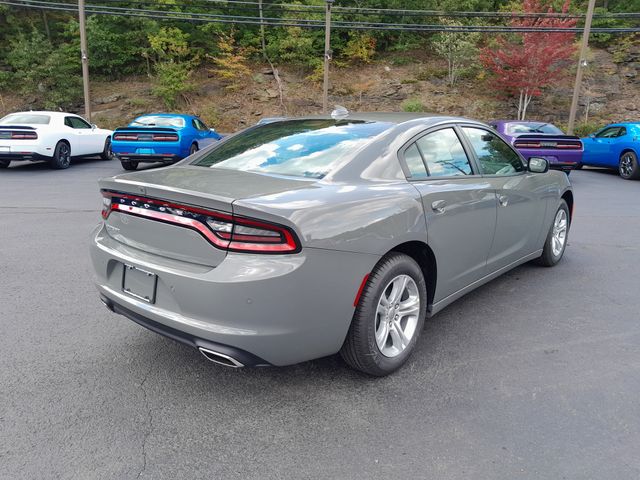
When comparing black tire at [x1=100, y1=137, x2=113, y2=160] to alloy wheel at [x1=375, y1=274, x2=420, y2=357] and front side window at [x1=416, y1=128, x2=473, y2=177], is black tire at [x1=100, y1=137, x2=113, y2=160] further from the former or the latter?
alloy wheel at [x1=375, y1=274, x2=420, y2=357]

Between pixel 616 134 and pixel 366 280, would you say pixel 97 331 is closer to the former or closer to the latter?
pixel 366 280

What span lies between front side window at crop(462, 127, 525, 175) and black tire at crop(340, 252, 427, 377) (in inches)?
53.7

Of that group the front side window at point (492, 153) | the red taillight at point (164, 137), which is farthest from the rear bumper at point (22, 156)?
the front side window at point (492, 153)

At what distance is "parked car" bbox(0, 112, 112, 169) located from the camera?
37.4ft

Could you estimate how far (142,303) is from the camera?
8.36 feet

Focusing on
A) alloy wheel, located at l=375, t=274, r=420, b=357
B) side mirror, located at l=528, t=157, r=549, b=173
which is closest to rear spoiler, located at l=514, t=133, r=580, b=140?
side mirror, located at l=528, t=157, r=549, b=173

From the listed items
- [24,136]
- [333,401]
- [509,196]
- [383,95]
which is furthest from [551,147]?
[383,95]

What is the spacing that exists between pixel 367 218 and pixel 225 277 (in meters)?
0.82

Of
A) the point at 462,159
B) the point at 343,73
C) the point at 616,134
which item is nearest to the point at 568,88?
the point at 343,73

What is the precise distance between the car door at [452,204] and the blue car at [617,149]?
36.7 feet

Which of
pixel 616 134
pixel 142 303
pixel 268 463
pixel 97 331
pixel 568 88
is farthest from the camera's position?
pixel 568 88

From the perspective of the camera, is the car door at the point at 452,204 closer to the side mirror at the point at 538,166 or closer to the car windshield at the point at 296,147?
the car windshield at the point at 296,147

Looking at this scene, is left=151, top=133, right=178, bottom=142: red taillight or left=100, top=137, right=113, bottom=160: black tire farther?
left=100, top=137, right=113, bottom=160: black tire

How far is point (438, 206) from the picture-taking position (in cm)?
301
